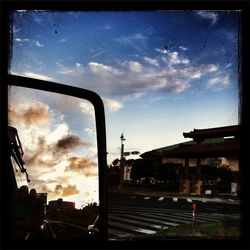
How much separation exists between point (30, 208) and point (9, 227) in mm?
173

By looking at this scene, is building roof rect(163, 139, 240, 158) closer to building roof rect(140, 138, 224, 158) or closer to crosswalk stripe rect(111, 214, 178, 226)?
building roof rect(140, 138, 224, 158)

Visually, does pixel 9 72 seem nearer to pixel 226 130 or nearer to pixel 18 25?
pixel 18 25

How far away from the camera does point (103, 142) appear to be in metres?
1.96

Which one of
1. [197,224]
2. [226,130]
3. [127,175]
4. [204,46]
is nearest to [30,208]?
[127,175]

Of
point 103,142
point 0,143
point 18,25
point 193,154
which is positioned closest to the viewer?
point 103,142

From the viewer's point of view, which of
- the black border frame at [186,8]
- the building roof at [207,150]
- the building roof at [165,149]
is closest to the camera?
the black border frame at [186,8]

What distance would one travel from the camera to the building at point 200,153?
249 cm

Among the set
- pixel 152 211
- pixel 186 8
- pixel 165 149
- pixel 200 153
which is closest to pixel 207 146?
pixel 200 153

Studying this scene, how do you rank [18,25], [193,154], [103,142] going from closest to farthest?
[103,142], [18,25], [193,154]

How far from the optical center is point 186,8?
242 cm

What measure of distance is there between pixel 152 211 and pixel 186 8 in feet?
4.99

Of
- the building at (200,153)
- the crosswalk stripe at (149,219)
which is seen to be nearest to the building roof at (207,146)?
the building at (200,153)

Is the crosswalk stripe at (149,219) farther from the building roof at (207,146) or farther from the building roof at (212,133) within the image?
the building roof at (212,133)

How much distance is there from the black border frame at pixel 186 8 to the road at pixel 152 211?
0.12m
